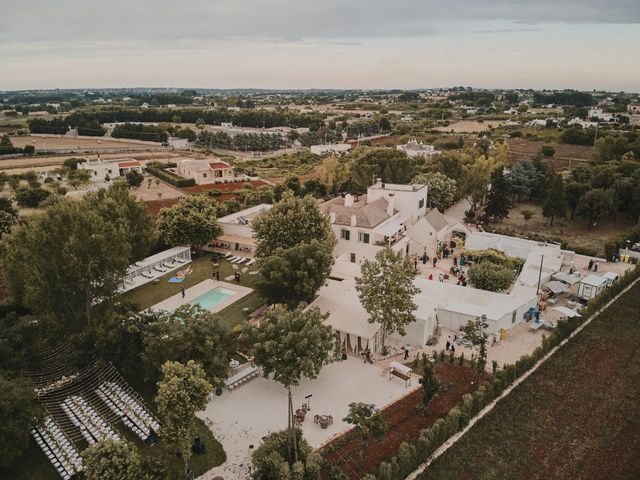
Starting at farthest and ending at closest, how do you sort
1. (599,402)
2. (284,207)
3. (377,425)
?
1. (284,207)
2. (599,402)
3. (377,425)

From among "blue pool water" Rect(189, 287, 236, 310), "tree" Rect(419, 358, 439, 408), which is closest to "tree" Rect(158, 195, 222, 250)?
"blue pool water" Rect(189, 287, 236, 310)

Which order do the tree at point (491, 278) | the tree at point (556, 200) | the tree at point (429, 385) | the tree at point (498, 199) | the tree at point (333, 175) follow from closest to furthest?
the tree at point (429, 385)
the tree at point (491, 278)
the tree at point (556, 200)
the tree at point (498, 199)
the tree at point (333, 175)

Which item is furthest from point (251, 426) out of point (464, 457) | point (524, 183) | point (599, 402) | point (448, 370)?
point (524, 183)

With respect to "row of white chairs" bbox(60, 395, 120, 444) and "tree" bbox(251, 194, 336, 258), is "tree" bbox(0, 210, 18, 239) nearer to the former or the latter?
"tree" bbox(251, 194, 336, 258)

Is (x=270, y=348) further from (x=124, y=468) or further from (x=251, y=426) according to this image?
(x=124, y=468)

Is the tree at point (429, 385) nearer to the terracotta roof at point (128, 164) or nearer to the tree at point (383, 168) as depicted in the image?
the tree at point (383, 168)

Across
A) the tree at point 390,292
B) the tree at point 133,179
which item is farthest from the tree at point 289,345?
the tree at point 133,179
